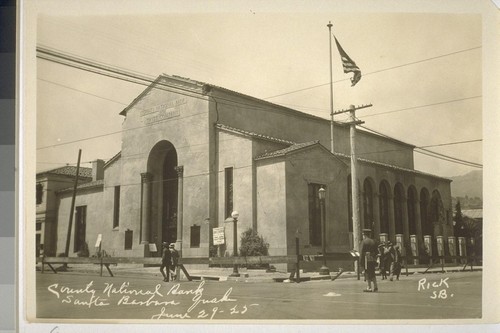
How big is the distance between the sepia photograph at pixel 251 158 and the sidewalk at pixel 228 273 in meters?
0.02

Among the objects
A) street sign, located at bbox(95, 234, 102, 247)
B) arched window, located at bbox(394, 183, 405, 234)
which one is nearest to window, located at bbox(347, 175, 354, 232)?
arched window, located at bbox(394, 183, 405, 234)

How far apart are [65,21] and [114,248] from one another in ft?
6.20

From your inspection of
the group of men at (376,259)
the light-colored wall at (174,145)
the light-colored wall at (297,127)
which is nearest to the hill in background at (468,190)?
the light-colored wall at (297,127)

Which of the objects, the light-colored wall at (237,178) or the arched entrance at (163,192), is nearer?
the light-colored wall at (237,178)

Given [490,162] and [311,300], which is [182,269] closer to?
[311,300]

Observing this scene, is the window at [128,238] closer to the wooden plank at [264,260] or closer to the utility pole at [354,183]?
the wooden plank at [264,260]

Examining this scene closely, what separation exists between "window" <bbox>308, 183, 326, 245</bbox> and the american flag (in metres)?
0.89

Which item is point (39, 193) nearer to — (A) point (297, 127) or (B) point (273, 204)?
(B) point (273, 204)

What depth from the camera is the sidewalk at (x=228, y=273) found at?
4.41 meters

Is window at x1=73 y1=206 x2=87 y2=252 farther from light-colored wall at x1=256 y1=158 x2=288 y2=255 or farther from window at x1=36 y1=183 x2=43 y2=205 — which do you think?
light-colored wall at x1=256 y1=158 x2=288 y2=255

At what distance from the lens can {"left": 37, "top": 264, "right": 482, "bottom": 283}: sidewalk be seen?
173 inches

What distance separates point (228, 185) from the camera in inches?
180

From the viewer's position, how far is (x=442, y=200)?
441cm

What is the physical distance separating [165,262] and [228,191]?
0.76 metres
